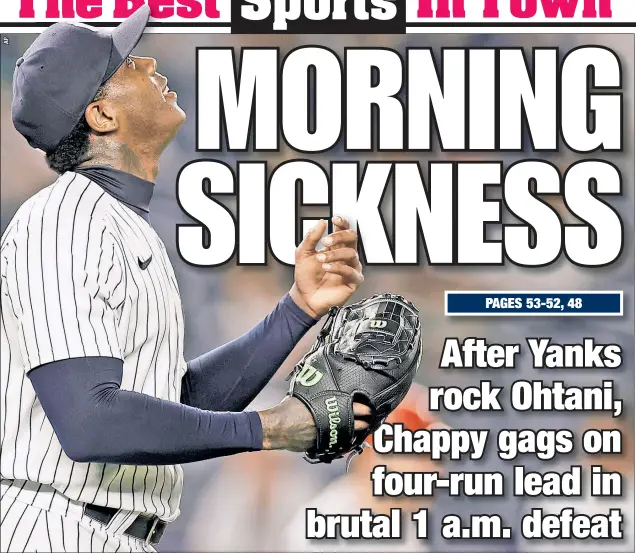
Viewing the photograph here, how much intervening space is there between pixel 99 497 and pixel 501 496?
1.32 meters

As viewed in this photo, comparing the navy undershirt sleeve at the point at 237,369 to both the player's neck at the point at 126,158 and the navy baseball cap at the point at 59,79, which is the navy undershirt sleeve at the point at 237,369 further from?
the navy baseball cap at the point at 59,79

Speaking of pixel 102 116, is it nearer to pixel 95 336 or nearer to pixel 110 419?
pixel 95 336

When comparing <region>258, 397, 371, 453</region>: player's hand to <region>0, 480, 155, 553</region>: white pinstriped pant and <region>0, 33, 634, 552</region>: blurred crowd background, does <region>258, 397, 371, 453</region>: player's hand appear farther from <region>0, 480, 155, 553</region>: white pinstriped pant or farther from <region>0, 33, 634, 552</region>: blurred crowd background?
<region>0, 33, 634, 552</region>: blurred crowd background

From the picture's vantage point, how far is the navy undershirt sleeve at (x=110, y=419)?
1268 millimetres

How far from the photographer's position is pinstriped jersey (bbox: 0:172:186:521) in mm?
1322

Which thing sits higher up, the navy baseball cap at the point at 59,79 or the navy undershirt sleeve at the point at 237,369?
the navy baseball cap at the point at 59,79

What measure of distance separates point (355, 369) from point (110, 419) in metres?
0.46

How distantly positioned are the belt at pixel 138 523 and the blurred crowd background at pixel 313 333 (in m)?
0.83

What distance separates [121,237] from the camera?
1.49 meters

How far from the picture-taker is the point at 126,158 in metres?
1.64

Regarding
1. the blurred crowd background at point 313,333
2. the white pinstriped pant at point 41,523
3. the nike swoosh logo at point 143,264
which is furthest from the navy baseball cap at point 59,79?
the blurred crowd background at point 313,333

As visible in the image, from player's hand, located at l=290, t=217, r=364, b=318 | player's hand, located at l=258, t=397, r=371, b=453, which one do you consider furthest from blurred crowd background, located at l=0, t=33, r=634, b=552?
player's hand, located at l=258, t=397, r=371, b=453

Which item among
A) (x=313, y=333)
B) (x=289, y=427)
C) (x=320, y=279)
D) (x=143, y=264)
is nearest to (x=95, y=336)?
(x=143, y=264)

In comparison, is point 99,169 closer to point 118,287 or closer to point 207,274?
point 118,287
